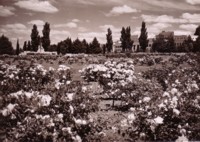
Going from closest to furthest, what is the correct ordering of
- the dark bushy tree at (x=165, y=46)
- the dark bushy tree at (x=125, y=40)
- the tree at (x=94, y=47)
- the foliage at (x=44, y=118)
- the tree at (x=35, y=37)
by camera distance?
the foliage at (x=44, y=118), the dark bushy tree at (x=165, y=46), the tree at (x=35, y=37), the tree at (x=94, y=47), the dark bushy tree at (x=125, y=40)

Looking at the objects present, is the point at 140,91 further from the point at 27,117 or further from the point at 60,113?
the point at 27,117

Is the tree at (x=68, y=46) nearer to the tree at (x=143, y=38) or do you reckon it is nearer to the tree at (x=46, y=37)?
the tree at (x=46, y=37)

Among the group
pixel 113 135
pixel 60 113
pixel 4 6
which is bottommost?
pixel 113 135

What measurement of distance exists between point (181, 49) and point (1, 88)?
945 inches

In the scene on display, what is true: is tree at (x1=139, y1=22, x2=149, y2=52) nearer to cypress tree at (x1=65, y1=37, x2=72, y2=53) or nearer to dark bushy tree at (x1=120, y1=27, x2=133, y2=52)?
dark bushy tree at (x1=120, y1=27, x2=133, y2=52)

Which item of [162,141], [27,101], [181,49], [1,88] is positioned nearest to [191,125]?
[162,141]

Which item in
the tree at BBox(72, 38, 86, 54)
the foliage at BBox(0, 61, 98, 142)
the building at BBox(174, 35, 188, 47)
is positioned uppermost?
the building at BBox(174, 35, 188, 47)

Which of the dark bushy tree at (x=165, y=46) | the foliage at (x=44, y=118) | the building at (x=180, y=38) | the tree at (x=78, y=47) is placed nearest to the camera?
the foliage at (x=44, y=118)

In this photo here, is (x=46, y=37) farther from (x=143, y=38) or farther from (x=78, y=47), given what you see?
(x=143, y=38)

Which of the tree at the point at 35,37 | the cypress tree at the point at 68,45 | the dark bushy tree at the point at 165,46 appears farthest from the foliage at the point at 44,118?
the cypress tree at the point at 68,45

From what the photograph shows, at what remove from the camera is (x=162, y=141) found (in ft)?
18.8

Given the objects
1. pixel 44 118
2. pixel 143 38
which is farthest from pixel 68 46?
pixel 44 118

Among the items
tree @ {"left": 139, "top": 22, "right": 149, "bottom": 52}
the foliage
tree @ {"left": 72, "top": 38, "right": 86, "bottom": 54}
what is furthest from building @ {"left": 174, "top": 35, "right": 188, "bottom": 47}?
the foliage

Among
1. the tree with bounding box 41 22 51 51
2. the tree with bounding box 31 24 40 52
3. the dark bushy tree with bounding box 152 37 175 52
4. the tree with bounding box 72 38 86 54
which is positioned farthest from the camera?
the tree with bounding box 72 38 86 54
